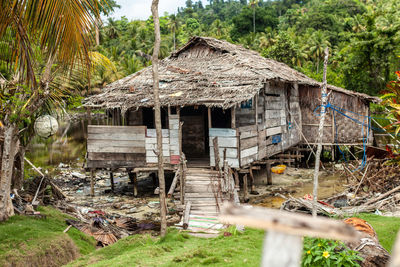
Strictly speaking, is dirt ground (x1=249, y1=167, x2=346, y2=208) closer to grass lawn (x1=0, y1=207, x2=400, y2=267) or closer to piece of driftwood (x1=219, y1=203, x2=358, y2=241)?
grass lawn (x1=0, y1=207, x2=400, y2=267)

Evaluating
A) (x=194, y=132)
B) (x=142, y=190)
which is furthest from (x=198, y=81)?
(x=142, y=190)

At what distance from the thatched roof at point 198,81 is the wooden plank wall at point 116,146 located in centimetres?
92

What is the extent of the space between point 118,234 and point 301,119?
38.0 ft

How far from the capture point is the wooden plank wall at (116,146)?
1316 centimetres

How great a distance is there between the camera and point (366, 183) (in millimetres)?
10906

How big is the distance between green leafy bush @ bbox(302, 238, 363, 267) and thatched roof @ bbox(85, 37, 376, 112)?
257 inches

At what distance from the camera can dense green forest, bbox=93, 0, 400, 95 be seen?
26.2m

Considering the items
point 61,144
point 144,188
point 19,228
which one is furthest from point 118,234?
point 61,144

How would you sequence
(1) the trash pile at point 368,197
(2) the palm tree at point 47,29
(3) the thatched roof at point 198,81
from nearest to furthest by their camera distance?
(2) the palm tree at point 47,29 < (1) the trash pile at point 368,197 < (3) the thatched roof at point 198,81

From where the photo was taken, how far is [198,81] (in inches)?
526

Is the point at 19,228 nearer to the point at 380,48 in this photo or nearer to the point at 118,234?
the point at 118,234

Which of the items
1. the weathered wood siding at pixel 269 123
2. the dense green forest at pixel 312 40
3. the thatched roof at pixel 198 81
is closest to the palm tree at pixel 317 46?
→ the dense green forest at pixel 312 40

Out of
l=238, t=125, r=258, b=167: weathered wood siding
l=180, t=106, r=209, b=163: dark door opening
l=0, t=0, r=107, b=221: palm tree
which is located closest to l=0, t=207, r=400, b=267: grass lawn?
l=0, t=0, r=107, b=221: palm tree

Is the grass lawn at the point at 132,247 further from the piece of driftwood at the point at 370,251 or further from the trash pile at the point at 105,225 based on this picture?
the piece of driftwood at the point at 370,251
